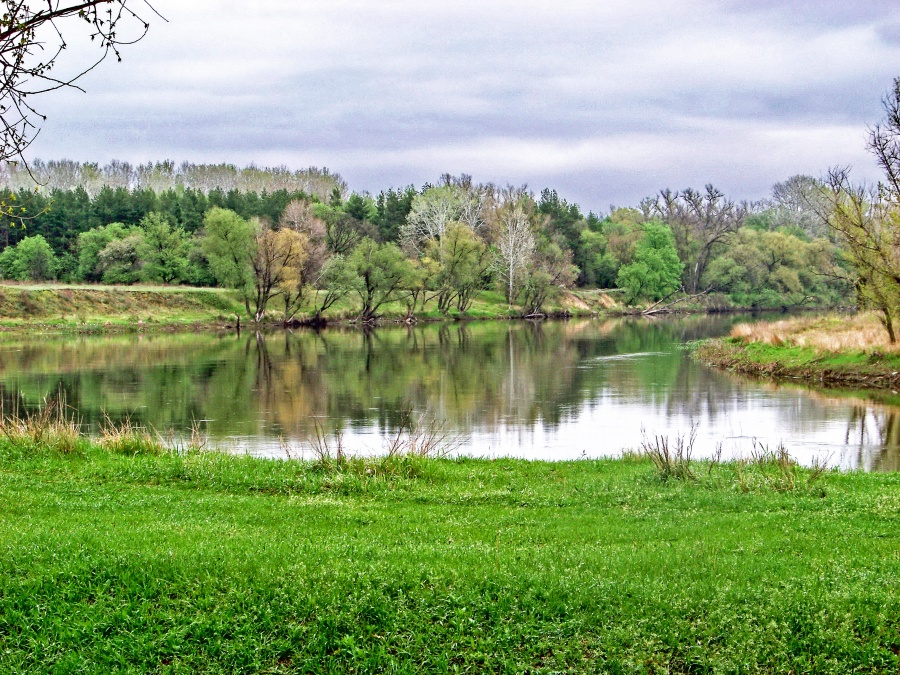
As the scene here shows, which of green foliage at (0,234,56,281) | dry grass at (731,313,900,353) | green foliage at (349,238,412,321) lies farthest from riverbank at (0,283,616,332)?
dry grass at (731,313,900,353)

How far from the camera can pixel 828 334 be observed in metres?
41.5

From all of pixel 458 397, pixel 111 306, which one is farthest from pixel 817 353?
pixel 111 306

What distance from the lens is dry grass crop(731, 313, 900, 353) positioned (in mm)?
37250

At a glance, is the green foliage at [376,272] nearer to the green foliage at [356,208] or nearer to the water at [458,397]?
the green foliage at [356,208]

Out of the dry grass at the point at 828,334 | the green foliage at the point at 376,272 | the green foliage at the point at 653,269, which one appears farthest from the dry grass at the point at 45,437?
the green foliage at the point at 653,269

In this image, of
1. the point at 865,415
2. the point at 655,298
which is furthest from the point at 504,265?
the point at 865,415

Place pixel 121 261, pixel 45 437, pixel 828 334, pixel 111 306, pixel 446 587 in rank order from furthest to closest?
pixel 121 261 → pixel 111 306 → pixel 828 334 → pixel 45 437 → pixel 446 587

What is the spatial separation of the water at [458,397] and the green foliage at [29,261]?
3014 cm

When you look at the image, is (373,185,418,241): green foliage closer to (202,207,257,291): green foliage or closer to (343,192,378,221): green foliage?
(343,192,378,221): green foliage

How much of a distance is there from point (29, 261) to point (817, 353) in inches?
3040

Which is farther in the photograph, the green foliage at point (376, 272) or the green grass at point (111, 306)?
the green foliage at point (376, 272)

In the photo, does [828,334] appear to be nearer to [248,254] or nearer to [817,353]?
[817,353]

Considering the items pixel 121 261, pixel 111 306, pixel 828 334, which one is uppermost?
pixel 121 261

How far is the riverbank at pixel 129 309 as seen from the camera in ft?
241
